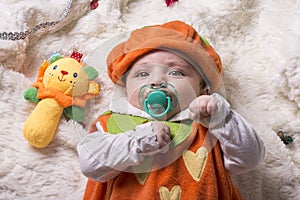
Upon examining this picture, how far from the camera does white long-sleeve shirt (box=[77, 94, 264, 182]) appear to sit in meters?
0.85

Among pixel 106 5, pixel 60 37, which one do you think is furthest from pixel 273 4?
pixel 60 37

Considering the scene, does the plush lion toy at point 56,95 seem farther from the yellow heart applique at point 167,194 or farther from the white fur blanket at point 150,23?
the yellow heart applique at point 167,194

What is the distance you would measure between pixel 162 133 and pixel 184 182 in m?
0.10

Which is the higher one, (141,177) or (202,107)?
(202,107)

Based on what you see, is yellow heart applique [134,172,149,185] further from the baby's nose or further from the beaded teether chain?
the beaded teether chain

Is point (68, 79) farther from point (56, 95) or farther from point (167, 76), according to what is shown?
point (167, 76)

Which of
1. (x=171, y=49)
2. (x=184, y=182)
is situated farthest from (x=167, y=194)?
(x=171, y=49)

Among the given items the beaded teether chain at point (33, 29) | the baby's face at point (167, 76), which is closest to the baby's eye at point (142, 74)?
the baby's face at point (167, 76)

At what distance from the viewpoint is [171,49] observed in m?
0.93

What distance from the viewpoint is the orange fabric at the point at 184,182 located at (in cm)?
86

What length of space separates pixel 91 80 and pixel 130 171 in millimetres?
261

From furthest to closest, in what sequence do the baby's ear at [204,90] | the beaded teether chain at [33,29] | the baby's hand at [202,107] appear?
the beaded teether chain at [33,29]
the baby's ear at [204,90]
the baby's hand at [202,107]

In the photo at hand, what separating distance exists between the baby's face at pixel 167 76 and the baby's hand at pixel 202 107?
0.13 feet

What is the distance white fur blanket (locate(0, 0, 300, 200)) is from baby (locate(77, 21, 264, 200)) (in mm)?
104
